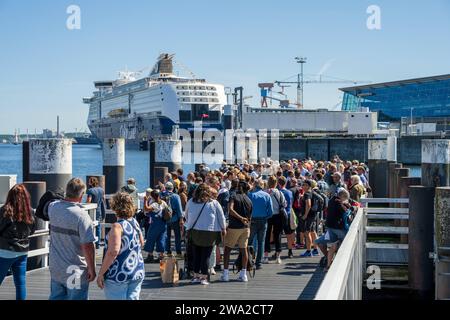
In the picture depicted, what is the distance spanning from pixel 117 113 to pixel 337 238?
109m

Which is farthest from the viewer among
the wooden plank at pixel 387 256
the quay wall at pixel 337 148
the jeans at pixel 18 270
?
the quay wall at pixel 337 148

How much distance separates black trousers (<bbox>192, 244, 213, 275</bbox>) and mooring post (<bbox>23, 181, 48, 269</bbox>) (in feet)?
7.76

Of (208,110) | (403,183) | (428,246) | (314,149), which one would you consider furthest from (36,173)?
(208,110)

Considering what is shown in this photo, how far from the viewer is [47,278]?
380 inches

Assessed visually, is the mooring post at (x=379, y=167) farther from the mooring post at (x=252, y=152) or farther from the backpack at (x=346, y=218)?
the backpack at (x=346, y=218)

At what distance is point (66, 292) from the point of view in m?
6.42

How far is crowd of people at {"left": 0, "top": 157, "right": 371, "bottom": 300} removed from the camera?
20.4 ft

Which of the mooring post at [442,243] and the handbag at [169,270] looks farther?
the mooring post at [442,243]

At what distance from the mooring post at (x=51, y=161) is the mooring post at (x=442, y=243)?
18.3ft

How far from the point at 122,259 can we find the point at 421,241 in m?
6.57

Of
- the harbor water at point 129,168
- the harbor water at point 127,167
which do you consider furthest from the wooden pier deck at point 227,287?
the harbor water at point 129,168

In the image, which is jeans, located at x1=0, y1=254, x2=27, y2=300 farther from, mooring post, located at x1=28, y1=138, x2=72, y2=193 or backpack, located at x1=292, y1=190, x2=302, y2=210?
backpack, located at x1=292, y1=190, x2=302, y2=210

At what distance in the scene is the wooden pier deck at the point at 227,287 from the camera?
863 centimetres
